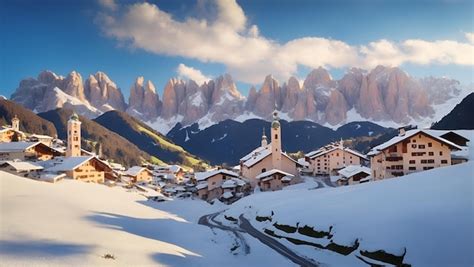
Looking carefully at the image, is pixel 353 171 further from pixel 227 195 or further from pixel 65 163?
pixel 65 163

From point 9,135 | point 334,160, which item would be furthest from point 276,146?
point 9,135

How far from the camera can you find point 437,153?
58969 mm

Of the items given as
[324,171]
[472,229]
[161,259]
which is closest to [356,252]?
[472,229]

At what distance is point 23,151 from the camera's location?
82250 mm

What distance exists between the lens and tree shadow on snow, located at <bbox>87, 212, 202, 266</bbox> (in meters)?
23.4

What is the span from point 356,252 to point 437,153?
39.4m

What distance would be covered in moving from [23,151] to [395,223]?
80.2 m

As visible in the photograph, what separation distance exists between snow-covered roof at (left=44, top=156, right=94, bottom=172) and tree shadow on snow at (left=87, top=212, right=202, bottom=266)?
37.9 meters

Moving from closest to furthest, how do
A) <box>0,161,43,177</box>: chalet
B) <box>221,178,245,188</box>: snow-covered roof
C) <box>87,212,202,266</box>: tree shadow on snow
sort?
1. <box>87,212,202,266</box>: tree shadow on snow
2. <box>0,161,43,177</box>: chalet
3. <box>221,178,245,188</box>: snow-covered roof

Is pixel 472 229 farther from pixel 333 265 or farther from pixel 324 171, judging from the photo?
pixel 324 171

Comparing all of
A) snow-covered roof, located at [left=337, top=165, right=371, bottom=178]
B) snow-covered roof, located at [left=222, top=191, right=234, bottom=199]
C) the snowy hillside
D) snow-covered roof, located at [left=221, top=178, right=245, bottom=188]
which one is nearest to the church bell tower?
snow-covered roof, located at [left=221, top=178, right=245, bottom=188]

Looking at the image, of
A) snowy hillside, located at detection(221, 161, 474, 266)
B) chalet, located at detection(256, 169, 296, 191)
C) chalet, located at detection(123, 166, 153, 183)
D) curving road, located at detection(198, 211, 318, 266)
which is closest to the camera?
snowy hillside, located at detection(221, 161, 474, 266)

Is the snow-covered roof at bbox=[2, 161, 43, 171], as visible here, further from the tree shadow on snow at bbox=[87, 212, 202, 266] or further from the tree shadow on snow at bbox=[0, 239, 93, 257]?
the tree shadow on snow at bbox=[0, 239, 93, 257]

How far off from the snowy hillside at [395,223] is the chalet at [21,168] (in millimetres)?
47996
